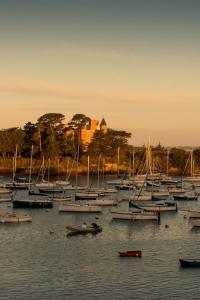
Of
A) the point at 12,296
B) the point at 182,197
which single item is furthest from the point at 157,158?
the point at 12,296

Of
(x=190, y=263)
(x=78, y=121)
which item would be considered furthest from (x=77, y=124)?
(x=190, y=263)

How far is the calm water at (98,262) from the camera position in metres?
47.6

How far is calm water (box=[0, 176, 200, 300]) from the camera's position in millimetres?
47625

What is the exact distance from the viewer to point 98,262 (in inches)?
2244

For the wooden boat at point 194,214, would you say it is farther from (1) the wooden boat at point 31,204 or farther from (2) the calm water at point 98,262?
(1) the wooden boat at point 31,204

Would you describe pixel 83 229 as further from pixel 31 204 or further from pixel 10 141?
pixel 10 141

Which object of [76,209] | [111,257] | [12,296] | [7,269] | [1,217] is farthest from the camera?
[76,209]

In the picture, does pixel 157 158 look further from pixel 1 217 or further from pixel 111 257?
pixel 111 257

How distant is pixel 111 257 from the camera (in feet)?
193

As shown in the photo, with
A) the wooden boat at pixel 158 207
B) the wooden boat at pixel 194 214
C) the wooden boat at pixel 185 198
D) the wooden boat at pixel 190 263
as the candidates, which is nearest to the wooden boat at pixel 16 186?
the wooden boat at pixel 185 198

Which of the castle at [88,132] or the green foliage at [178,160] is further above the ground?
the castle at [88,132]

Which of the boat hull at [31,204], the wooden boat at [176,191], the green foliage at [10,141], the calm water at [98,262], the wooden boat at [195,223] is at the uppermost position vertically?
the green foliage at [10,141]

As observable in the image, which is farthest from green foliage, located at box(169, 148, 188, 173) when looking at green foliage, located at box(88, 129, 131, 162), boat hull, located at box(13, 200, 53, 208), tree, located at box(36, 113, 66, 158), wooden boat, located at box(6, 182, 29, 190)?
boat hull, located at box(13, 200, 53, 208)

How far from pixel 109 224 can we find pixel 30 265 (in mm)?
23816
